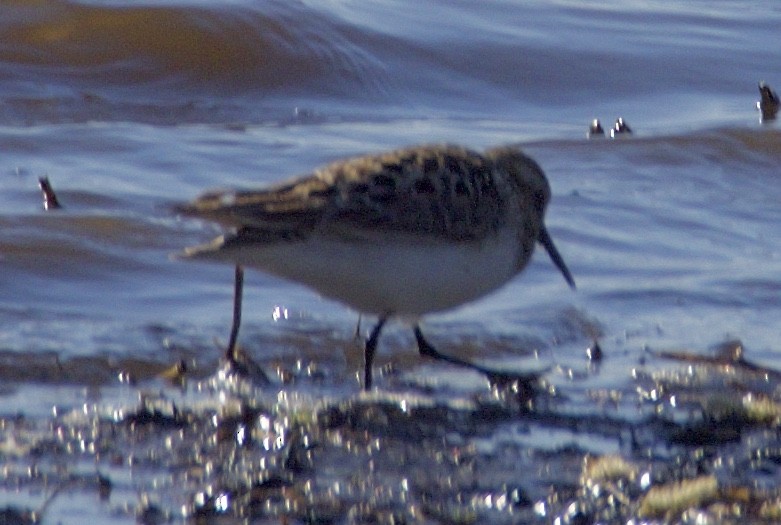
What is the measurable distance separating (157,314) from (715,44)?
6.83m

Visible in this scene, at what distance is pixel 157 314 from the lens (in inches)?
236

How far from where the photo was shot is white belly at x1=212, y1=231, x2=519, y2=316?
15.0ft

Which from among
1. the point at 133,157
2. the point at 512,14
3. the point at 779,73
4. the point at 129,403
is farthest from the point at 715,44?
the point at 129,403

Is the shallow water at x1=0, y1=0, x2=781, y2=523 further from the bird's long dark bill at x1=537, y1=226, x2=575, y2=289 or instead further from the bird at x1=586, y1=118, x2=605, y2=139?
the bird's long dark bill at x1=537, y1=226, x2=575, y2=289

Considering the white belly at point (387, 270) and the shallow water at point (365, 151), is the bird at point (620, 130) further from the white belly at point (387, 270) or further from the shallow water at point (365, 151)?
the white belly at point (387, 270)

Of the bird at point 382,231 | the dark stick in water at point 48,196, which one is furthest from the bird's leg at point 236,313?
the dark stick in water at point 48,196

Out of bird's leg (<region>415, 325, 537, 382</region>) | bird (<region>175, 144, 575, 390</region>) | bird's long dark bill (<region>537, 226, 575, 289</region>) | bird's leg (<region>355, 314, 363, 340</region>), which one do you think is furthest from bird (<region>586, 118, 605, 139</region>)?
bird (<region>175, 144, 575, 390</region>)

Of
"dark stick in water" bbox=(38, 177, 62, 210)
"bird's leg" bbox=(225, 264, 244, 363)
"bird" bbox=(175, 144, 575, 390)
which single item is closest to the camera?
"bird" bbox=(175, 144, 575, 390)

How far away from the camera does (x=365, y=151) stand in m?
8.46

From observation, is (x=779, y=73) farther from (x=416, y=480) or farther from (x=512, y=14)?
(x=416, y=480)

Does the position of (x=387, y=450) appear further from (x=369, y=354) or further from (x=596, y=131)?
(x=596, y=131)

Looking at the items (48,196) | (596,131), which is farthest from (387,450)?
Answer: (596,131)

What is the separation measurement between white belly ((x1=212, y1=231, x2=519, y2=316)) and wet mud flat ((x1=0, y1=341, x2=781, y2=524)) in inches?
12.3

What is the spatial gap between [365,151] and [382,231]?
12.6ft
